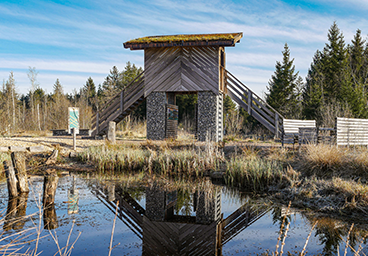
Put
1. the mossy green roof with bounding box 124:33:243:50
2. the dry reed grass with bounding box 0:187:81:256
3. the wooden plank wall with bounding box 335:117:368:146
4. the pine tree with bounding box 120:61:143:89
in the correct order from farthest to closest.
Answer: the pine tree with bounding box 120:61:143:89 < the mossy green roof with bounding box 124:33:243:50 < the wooden plank wall with bounding box 335:117:368:146 < the dry reed grass with bounding box 0:187:81:256

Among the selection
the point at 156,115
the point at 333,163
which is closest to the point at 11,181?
the point at 333,163

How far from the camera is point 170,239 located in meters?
5.57

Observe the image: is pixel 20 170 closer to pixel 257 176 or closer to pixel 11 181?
pixel 11 181

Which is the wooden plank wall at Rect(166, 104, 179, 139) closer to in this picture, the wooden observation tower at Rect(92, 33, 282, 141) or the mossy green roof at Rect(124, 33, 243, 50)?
the wooden observation tower at Rect(92, 33, 282, 141)

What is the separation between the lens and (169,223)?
20.7 ft

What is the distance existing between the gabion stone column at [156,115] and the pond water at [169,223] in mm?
9072

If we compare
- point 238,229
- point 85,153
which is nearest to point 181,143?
point 85,153

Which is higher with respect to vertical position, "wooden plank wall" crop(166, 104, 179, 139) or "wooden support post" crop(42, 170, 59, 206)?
"wooden plank wall" crop(166, 104, 179, 139)

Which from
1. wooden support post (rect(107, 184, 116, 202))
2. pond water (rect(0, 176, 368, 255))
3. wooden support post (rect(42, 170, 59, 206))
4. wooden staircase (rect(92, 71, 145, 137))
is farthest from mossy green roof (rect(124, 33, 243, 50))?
wooden support post (rect(42, 170, 59, 206))

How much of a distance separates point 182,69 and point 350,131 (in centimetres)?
876

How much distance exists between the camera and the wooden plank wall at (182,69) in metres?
17.2

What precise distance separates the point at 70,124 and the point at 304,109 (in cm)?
2263

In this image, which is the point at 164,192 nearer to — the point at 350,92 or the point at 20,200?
the point at 20,200

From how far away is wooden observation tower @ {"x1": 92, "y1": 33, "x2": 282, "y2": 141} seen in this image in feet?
55.4
